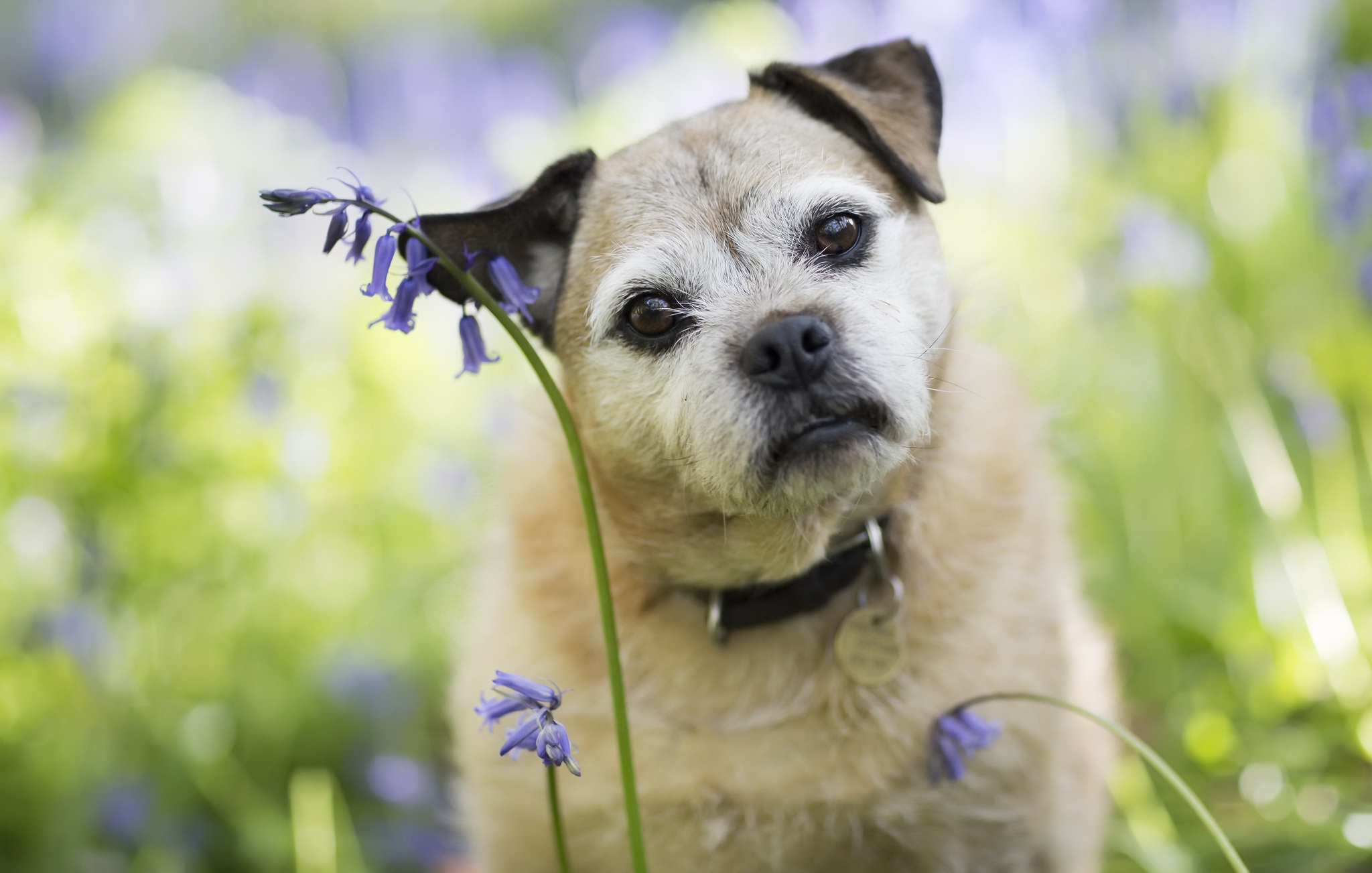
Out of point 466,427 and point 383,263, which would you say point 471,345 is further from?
point 466,427

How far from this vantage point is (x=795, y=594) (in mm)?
2139

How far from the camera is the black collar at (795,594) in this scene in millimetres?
2139

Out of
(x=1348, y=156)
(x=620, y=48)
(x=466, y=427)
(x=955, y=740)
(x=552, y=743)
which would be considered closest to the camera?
(x=552, y=743)

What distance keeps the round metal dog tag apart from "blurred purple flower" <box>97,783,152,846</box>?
1.90 metres

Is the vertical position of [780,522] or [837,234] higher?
[837,234]

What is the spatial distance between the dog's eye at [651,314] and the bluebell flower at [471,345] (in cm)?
44

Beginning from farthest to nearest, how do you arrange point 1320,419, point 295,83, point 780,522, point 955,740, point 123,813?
point 295,83
point 1320,419
point 123,813
point 780,522
point 955,740

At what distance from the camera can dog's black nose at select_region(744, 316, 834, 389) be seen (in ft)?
5.93

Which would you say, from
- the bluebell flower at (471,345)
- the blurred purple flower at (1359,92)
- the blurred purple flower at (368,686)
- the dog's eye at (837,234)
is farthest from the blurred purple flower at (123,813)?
the blurred purple flower at (1359,92)

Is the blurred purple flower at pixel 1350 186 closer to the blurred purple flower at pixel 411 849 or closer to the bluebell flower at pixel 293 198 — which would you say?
the bluebell flower at pixel 293 198

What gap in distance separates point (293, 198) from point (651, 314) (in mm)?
718

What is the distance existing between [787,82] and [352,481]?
212cm

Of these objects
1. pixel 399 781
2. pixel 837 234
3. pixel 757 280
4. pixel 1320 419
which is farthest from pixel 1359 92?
pixel 399 781

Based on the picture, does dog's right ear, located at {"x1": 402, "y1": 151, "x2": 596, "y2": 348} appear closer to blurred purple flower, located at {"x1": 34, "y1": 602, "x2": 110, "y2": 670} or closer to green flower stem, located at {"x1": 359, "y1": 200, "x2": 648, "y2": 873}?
green flower stem, located at {"x1": 359, "y1": 200, "x2": 648, "y2": 873}
